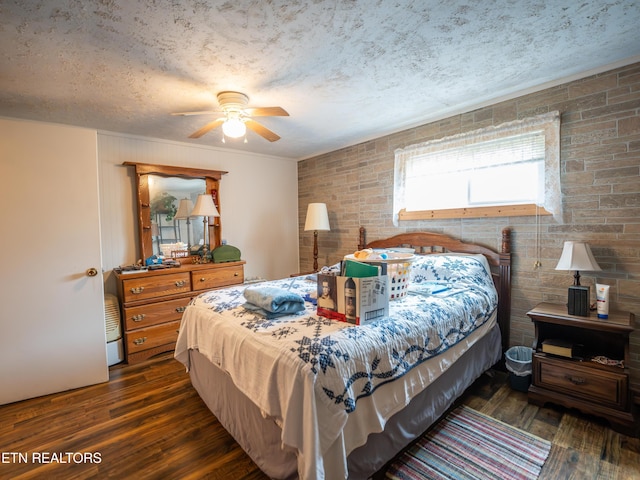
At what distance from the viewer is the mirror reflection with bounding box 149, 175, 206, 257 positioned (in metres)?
3.47

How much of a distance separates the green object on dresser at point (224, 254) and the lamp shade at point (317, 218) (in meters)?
0.97

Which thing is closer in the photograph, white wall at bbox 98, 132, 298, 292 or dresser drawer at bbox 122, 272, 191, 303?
dresser drawer at bbox 122, 272, 191, 303

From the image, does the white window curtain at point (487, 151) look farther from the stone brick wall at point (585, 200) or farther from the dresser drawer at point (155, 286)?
the dresser drawer at point (155, 286)

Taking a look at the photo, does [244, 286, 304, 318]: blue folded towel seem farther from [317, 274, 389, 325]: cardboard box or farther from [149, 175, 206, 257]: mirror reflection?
[149, 175, 206, 257]: mirror reflection

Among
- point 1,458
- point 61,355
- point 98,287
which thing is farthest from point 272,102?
point 1,458

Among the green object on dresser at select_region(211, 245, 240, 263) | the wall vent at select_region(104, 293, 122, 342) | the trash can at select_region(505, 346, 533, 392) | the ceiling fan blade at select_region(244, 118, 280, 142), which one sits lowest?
the trash can at select_region(505, 346, 533, 392)

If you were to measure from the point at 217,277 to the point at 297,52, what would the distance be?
2557 millimetres

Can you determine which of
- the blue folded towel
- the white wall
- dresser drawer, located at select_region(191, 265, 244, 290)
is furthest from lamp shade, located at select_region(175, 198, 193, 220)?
the blue folded towel

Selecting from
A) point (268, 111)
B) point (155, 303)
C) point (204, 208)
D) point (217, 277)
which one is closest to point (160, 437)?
point (155, 303)

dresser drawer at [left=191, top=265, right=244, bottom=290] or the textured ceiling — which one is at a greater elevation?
the textured ceiling

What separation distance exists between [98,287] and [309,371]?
92.1 inches

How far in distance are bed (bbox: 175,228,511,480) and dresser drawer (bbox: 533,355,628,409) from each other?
0.39 metres

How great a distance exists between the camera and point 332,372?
119 cm

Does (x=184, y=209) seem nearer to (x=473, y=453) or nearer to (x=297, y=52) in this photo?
(x=297, y=52)
